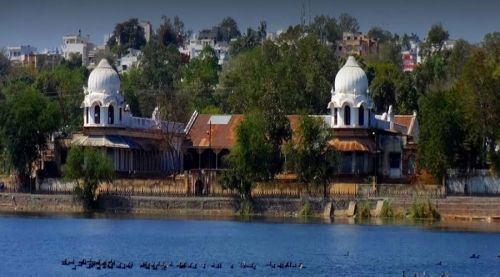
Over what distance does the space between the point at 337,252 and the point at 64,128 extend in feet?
159

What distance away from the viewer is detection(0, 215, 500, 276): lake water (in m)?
66.4

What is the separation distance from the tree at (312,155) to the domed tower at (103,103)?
15141 mm

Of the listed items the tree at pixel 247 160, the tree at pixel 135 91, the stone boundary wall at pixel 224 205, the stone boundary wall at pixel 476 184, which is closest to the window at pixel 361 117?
the tree at pixel 247 160

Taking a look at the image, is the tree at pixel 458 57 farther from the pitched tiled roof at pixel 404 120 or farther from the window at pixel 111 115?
the window at pixel 111 115

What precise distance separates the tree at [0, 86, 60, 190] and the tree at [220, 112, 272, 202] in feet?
43.4

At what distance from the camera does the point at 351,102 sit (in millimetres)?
107250

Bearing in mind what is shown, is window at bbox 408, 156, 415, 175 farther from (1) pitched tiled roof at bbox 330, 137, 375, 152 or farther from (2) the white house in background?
(2) the white house in background

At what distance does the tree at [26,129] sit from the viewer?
106 meters

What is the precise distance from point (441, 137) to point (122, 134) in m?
22.2

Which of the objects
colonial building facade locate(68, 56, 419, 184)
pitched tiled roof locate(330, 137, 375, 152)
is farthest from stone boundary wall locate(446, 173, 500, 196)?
pitched tiled roof locate(330, 137, 375, 152)

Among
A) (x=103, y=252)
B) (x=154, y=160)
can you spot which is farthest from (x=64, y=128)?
(x=103, y=252)

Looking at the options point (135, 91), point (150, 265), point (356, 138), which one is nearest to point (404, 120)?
point (356, 138)

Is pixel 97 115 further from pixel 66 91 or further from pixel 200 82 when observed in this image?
pixel 200 82

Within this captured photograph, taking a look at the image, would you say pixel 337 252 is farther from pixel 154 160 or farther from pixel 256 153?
pixel 154 160
